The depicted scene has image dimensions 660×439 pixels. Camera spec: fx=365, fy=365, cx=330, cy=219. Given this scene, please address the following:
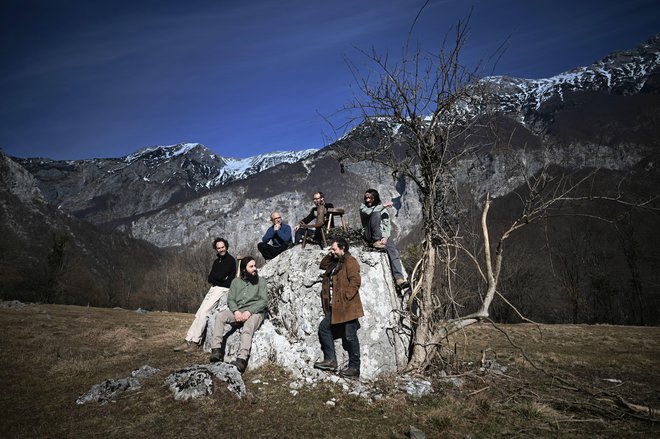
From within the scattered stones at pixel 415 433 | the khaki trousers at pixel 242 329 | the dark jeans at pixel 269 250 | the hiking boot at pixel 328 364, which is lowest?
the scattered stones at pixel 415 433

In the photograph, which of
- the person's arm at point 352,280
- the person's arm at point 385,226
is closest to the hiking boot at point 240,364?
the person's arm at point 352,280

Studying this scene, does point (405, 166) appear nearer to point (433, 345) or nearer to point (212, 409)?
point (433, 345)

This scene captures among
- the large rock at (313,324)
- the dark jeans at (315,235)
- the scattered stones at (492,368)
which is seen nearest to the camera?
the large rock at (313,324)

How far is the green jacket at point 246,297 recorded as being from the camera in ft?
27.9

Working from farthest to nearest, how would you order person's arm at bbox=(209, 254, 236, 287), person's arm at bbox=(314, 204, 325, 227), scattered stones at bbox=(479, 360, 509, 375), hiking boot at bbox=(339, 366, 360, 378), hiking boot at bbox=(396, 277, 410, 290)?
1. person's arm at bbox=(209, 254, 236, 287)
2. person's arm at bbox=(314, 204, 325, 227)
3. hiking boot at bbox=(396, 277, 410, 290)
4. scattered stones at bbox=(479, 360, 509, 375)
5. hiking boot at bbox=(339, 366, 360, 378)

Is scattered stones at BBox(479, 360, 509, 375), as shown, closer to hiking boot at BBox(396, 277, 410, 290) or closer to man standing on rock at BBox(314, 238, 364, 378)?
hiking boot at BBox(396, 277, 410, 290)

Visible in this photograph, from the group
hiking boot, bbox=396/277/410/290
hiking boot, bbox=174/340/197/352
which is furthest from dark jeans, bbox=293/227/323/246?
hiking boot, bbox=174/340/197/352

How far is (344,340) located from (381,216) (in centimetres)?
309

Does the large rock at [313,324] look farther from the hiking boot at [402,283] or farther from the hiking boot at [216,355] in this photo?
the hiking boot at [216,355]

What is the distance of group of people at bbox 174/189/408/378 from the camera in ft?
24.9

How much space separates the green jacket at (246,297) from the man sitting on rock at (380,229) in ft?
9.83

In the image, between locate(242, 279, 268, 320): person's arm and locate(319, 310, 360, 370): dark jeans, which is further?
locate(242, 279, 268, 320): person's arm

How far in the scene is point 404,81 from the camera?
871cm

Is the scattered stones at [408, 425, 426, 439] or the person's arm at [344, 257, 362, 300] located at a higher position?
the person's arm at [344, 257, 362, 300]
